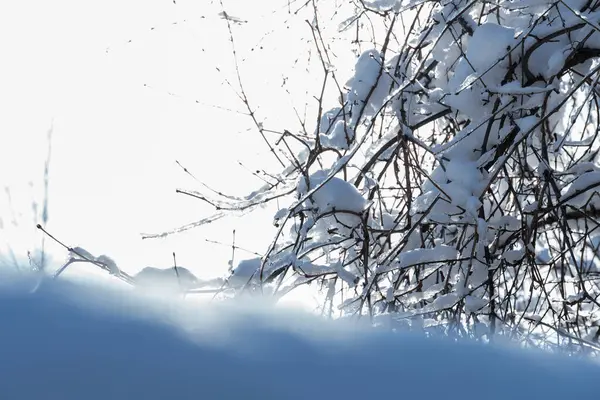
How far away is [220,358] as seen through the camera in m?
0.40

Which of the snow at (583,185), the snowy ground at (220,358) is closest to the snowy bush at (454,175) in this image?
the snow at (583,185)

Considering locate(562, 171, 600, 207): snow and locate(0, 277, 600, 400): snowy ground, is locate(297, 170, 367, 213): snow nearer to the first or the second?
locate(562, 171, 600, 207): snow

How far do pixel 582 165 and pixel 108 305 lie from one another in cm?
240

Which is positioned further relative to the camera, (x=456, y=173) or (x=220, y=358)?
(x=456, y=173)

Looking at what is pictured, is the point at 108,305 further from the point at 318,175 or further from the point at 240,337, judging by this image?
the point at 318,175

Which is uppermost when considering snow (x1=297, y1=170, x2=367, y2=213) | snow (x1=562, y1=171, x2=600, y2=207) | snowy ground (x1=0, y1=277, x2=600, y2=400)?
snow (x1=562, y1=171, x2=600, y2=207)

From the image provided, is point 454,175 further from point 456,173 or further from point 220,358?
point 220,358

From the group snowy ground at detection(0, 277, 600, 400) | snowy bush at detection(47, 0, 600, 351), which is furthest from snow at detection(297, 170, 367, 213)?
snowy ground at detection(0, 277, 600, 400)

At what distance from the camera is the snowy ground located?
376 millimetres

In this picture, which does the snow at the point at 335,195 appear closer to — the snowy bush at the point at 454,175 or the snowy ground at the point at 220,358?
the snowy bush at the point at 454,175

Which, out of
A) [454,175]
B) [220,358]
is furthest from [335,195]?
[220,358]

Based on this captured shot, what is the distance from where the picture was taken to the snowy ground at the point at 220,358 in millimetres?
376

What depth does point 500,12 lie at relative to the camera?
8.86 feet

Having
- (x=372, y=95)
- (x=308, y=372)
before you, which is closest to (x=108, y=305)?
(x=308, y=372)
